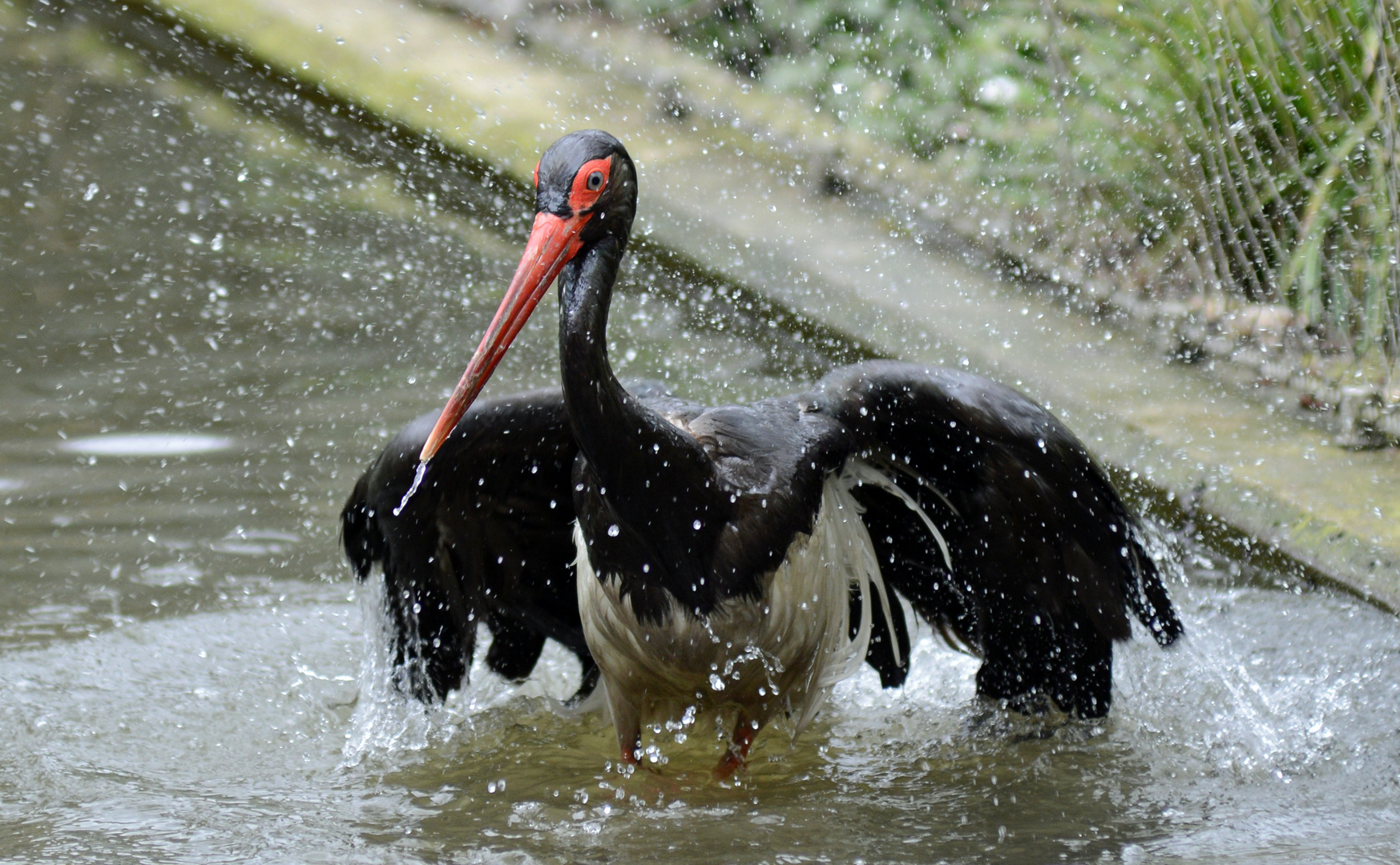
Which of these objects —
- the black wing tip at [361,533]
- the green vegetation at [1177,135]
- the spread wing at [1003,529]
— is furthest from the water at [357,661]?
the green vegetation at [1177,135]

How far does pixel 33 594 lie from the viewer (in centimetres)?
473

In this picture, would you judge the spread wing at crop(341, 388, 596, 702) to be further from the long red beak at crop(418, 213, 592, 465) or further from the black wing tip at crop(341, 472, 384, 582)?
the long red beak at crop(418, 213, 592, 465)

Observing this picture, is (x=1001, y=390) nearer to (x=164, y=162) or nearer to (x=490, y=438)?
(x=490, y=438)

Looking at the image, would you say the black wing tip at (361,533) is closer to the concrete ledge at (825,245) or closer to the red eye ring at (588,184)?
the red eye ring at (588,184)

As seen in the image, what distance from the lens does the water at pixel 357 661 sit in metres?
3.26

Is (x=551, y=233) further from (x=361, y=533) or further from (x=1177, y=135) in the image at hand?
(x=1177, y=135)

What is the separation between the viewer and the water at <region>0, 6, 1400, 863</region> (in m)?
3.26

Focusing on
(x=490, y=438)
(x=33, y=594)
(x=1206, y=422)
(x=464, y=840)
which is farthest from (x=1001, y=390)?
(x=33, y=594)

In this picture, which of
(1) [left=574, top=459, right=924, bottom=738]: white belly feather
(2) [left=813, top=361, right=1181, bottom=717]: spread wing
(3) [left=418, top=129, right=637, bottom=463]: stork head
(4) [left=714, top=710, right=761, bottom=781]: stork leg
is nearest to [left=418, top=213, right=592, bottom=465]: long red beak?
(3) [left=418, top=129, right=637, bottom=463]: stork head

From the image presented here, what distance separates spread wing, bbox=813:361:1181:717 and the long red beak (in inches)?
32.4

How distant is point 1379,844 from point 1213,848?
1.10 ft

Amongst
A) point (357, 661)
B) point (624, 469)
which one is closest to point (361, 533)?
point (357, 661)

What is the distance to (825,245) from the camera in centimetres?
702

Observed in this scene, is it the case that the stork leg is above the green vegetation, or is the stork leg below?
below
